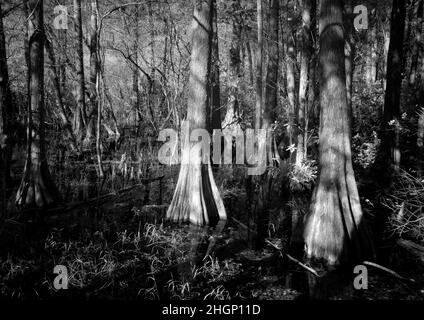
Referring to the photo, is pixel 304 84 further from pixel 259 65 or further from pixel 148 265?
pixel 148 265

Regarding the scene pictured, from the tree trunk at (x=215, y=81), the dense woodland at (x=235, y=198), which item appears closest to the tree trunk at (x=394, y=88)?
the dense woodland at (x=235, y=198)

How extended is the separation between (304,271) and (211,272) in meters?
1.36

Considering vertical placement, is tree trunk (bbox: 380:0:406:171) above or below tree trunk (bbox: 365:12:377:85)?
below

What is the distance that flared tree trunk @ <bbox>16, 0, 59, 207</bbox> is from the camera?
7.59 metres

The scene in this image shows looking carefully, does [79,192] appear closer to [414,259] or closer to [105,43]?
[414,259]

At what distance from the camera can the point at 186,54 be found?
52.4 feet

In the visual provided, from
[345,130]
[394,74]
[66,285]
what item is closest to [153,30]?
[394,74]

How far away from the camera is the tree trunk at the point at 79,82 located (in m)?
14.1

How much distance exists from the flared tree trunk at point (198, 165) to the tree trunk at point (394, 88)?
13.8ft

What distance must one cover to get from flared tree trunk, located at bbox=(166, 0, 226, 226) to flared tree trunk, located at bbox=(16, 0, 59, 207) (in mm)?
3121

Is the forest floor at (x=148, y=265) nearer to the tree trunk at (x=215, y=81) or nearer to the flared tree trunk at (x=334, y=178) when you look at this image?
the flared tree trunk at (x=334, y=178)

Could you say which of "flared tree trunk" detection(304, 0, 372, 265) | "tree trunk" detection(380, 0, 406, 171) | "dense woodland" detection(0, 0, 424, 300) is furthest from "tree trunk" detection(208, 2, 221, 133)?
"flared tree trunk" detection(304, 0, 372, 265)

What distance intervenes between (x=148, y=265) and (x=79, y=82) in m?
11.3

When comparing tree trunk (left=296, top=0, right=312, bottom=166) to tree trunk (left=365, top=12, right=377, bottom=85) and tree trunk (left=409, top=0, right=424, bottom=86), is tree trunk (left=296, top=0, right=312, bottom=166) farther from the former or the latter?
tree trunk (left=365, top=12, right=377, bottom=85)
